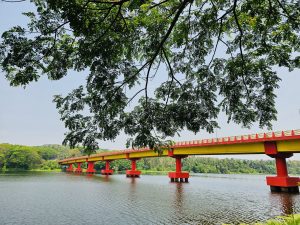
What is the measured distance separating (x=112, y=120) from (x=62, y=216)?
1190 cm

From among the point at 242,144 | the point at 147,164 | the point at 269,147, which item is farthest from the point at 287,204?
the point at 147,164

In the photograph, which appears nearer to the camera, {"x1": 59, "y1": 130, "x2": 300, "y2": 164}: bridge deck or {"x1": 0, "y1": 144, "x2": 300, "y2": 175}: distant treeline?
{"x1": 59, "y1": 130, "x2": 300, "y2": 164}: bridge deck

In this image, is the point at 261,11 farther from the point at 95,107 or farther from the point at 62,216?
the point at 62,216

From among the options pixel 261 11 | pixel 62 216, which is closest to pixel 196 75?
pixel 261 11

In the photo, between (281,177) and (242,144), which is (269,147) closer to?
(281,177)

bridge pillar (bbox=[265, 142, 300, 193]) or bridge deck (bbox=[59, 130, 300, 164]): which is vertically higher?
bridge deck (bbox=[59, 130, 300, 164])

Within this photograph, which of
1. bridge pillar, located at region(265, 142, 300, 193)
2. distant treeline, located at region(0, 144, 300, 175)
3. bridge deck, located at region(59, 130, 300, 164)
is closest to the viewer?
bridge deck, located at region(59, 130, 300, 164)

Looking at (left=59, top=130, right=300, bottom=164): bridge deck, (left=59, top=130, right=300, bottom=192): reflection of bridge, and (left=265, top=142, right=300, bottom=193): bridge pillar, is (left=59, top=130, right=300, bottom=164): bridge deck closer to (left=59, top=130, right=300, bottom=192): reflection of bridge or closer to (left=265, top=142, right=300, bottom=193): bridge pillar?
(left=59, top=130, right=300, bottom=192): reflection of bridge

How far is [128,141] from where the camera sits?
358 inches

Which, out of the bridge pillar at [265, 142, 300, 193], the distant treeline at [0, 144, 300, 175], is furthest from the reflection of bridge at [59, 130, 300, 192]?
the distant treeline at [0, 144, 300, 175]

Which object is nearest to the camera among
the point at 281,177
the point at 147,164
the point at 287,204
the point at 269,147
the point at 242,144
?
the point at 287,204

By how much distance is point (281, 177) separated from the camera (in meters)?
33.5

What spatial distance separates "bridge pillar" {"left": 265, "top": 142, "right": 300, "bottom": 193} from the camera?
107ft

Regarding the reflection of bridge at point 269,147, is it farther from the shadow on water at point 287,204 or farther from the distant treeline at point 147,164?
the distant treeline at point 147,164
